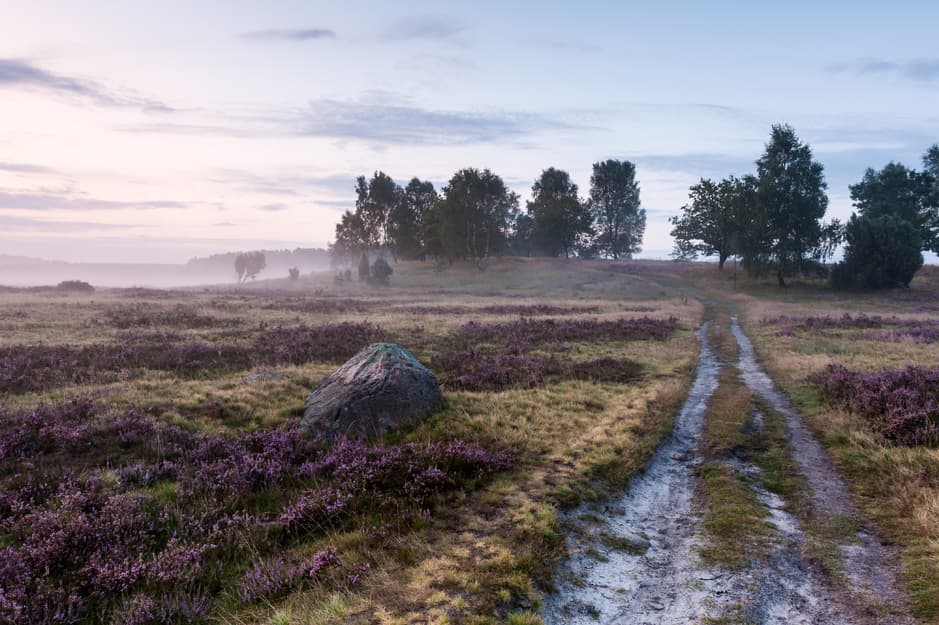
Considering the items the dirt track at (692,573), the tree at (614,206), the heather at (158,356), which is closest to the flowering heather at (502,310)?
the heather at (158,356)

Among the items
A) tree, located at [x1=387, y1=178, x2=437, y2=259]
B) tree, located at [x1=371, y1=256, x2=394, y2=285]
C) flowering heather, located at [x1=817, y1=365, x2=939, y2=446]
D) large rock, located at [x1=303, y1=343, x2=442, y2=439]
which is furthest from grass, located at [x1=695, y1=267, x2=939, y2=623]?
tree, located at [x1=387, y1=178, x2=437, y2=259]

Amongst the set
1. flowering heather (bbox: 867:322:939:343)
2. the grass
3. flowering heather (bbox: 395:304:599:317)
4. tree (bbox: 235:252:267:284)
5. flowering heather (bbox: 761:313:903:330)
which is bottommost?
the grass

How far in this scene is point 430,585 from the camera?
19.3 feet

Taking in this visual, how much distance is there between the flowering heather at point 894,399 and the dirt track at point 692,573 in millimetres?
2632

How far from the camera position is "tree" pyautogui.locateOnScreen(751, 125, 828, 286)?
189 ft

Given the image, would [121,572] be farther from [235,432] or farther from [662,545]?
[662,545]

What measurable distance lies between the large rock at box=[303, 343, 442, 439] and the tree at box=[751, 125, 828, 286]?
200ft

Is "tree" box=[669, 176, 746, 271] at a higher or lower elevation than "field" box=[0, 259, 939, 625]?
higher

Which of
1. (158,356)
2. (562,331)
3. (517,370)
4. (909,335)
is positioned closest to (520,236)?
(562,331)

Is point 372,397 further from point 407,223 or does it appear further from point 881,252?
point 407,223

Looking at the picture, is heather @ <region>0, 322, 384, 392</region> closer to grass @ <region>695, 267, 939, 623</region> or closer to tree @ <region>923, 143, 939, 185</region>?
grass @ <region>695, 267, 939, 623</region>

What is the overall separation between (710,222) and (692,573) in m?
76.1

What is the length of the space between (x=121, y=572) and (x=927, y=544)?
1106 centimetres

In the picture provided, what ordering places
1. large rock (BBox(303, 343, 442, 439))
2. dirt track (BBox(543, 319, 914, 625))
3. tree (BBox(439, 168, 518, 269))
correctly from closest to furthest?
dirt track (BBox(543, 319, 914, 625))
large rock (BBox(303, 343, 442, 439))
tree (BBox(439, 168, 518, 269))
